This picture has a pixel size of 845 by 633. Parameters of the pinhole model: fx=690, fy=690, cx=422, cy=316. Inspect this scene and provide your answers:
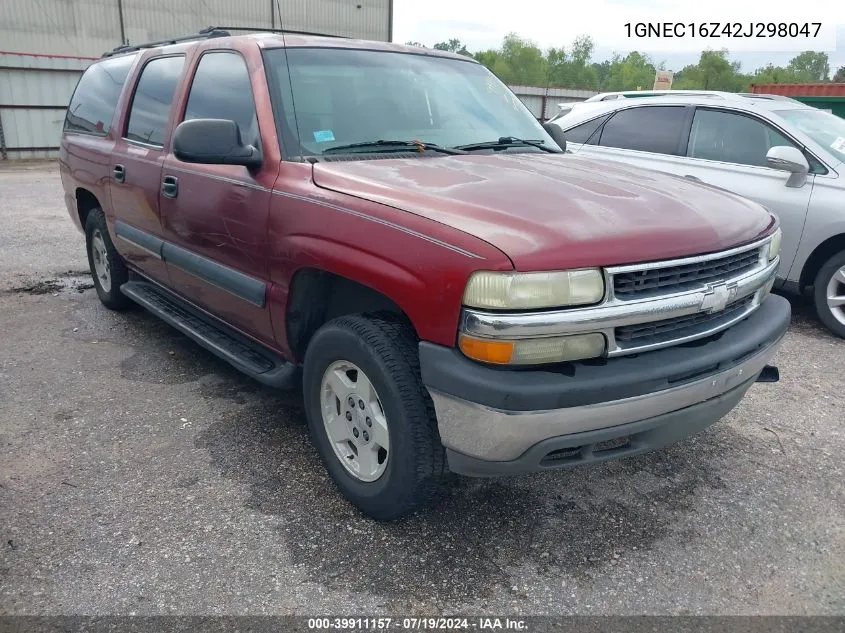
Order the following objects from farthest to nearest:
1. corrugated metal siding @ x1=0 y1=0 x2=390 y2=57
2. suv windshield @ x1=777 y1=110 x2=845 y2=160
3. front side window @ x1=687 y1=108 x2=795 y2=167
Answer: corrugated metal siding @ x1=0 y1=0 x2=390 y2=57
front side window @ x1=687 y1=108 x2=795 y2=167
suv windshield @ x1=777 y1=110 x2=845 y2=160

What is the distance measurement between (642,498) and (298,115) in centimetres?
225

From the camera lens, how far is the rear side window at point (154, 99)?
3923 millimetres

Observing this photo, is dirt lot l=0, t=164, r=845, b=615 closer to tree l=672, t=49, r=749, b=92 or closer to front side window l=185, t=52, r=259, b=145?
front side window l=185, t=52, r=259, b=145

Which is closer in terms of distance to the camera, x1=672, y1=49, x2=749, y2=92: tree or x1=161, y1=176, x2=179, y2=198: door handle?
x1=161, y1=176, x2=179, y2=198: door handle

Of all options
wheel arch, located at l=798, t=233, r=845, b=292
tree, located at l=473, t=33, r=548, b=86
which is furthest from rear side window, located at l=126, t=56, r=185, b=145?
tree, located at l=473, t=33, r=548, b=86

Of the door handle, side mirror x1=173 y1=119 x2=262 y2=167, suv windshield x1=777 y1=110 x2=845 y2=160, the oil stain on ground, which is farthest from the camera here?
suv windshield x1=777 y1=110 x2=845 y2=160

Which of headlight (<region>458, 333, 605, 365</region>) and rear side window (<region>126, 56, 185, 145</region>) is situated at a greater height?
rear side window (<region>126, 56, 185, 145</region>)

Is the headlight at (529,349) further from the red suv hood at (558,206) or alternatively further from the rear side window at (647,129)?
the rear side window at (647,129)

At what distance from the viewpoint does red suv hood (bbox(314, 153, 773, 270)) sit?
7.13 ft

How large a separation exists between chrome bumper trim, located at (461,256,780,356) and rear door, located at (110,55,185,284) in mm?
2523

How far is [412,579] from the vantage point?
2.43 meters

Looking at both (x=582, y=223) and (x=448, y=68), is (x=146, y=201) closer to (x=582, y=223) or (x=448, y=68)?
(x=448, y=68)

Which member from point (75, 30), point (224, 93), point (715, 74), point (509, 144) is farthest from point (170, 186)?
point (715, 74)

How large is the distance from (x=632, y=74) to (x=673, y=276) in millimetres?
95394
